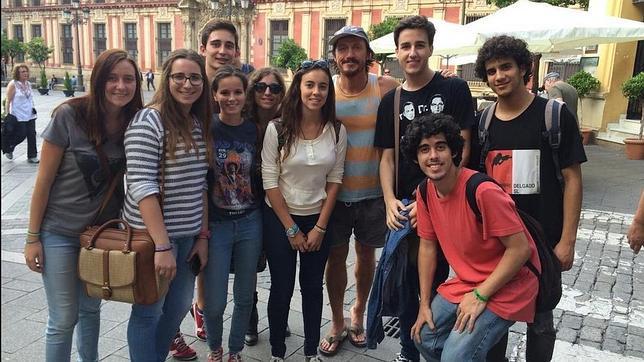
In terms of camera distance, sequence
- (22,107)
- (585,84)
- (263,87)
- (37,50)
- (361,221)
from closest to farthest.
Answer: (263,87)
(361,221)
(22,107)
(585,84)
(37,50)

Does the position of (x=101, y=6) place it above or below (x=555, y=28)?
above

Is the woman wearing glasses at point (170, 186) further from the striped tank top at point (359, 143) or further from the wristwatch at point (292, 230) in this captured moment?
the striped tank top at point (359, 143)

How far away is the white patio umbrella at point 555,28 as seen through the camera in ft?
24.1

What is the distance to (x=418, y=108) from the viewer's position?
2969mm

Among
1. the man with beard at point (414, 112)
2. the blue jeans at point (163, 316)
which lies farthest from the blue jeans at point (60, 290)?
the man with beard at point (414, 112)

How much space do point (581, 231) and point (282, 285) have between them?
4.60 metres

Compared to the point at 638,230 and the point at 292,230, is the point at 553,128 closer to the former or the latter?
the point at 638,230

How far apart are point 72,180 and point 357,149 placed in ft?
5.41

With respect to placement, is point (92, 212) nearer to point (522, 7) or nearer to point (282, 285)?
point (282, 285)

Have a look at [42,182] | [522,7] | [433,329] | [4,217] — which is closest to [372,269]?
[433,329]

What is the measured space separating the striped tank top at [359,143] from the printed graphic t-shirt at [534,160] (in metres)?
0.81

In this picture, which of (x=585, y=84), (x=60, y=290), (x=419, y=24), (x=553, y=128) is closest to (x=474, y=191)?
(x=553, y=128)

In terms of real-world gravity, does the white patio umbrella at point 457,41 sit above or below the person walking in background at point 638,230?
above

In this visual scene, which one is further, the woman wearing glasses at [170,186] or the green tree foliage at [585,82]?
the green tree foliage at [585,82]
